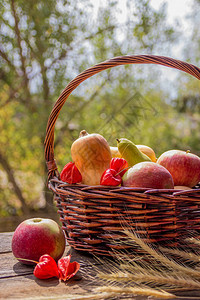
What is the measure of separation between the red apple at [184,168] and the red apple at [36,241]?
0.33 m

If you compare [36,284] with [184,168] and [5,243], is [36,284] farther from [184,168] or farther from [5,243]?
[184,168]

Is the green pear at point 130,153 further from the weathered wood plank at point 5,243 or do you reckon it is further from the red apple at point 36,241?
the weathered wood plank at point 5,243

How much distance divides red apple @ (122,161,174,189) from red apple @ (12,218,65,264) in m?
0.19

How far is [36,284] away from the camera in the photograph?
55 cm

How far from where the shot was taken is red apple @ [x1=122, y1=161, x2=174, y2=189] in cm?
64

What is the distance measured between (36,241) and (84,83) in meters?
1.14

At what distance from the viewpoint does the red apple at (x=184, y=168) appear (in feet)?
2.57

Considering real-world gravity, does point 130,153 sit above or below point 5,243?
above

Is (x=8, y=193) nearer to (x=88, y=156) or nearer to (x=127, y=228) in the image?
(x=88, y=156)

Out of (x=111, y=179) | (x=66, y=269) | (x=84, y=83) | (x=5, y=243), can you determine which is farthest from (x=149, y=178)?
(x=84, y=83)

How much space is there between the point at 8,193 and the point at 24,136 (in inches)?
14.5

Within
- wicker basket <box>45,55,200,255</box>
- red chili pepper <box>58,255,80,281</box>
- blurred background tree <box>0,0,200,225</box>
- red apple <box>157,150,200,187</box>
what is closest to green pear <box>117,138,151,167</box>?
red apple <box>157,150,200,187</box>

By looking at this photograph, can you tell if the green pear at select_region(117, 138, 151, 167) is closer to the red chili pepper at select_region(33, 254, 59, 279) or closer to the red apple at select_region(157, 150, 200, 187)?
the red apple at select_region(157, 150, 200, 187)

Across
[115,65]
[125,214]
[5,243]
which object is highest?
[115,65]
